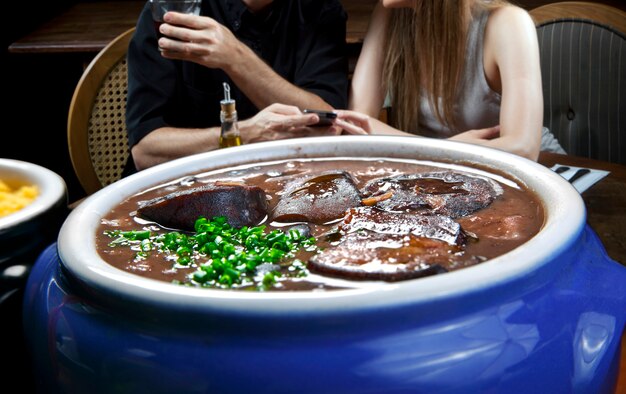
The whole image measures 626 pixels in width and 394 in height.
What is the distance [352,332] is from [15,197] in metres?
0.79

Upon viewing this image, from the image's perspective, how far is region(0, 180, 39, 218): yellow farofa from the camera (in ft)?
4.32

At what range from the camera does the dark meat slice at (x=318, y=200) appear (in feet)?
4.17

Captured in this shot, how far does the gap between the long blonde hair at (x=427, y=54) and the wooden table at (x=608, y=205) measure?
686 millimetres

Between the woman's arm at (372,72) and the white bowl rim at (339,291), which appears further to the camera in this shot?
the woman's arm at (372,72)

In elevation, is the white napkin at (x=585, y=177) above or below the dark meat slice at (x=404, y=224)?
below

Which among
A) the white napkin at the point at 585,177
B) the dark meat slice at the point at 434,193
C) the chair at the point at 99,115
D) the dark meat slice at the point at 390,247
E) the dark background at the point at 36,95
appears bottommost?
the dark background at the point at 36,95

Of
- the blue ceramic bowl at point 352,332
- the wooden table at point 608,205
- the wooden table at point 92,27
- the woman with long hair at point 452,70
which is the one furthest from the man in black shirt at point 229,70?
the blue ceramic bowl at point 352,332

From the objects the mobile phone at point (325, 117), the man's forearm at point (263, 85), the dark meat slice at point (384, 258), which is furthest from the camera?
the man's forearm at point (263, 85)

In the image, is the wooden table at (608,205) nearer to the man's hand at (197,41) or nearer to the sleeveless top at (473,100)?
the sleeveless top at (473,100)

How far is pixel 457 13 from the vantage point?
2.71 metres

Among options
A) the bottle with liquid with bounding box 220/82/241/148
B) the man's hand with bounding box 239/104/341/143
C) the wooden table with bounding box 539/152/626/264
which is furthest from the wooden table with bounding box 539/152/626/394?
the bottle with liquid with bounding box 220/82/241/148

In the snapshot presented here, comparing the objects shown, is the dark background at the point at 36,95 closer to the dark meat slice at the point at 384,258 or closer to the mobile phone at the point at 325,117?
the mobile phone at the point at 325,117

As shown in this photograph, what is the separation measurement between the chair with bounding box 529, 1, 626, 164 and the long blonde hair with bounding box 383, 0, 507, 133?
1.29 feet

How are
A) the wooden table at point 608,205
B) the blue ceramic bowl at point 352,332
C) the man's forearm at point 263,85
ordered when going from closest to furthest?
the blue ceramic bowl at point 352,332, the wooden table at point 608,205, the man's forearm at point 263,85
